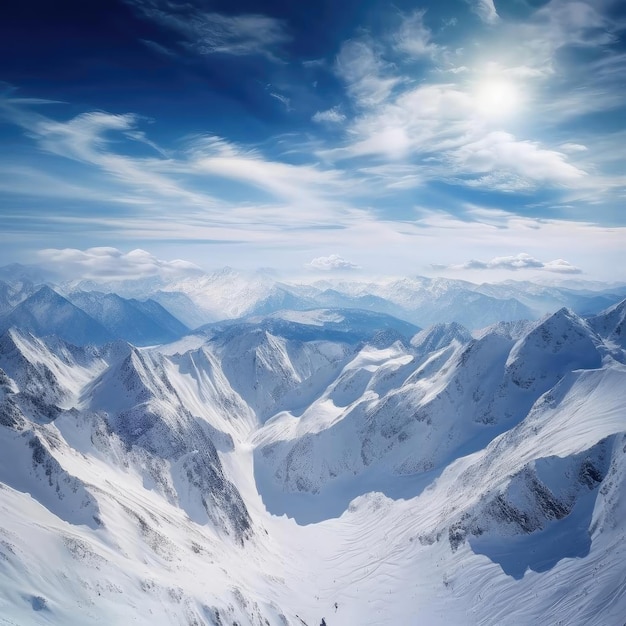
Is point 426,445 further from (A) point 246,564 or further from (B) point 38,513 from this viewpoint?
(B) point 38,513

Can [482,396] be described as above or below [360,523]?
above

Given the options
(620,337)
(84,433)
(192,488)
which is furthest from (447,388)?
(84,433)

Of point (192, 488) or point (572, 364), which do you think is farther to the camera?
point (572, 364)

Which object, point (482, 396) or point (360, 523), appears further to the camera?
point (482, 396)

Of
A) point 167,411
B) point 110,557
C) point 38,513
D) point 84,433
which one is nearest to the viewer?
point 110,557

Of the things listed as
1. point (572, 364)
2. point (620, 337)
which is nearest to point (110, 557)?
point (572, 364)

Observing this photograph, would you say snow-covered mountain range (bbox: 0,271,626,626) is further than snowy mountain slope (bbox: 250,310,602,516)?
No

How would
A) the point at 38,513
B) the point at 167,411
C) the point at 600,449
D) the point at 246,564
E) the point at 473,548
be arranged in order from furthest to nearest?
1. the point at 167,411
2. the point at 246,564
3. the point at 473,548
4. the point at 600,449
5. the point at 38,513

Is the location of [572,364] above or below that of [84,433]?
above

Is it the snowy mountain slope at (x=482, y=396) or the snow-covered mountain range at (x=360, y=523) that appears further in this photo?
the snowy mountain slope at (x=482, y=396)

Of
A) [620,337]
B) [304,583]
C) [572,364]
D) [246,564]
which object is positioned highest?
[620,337]
